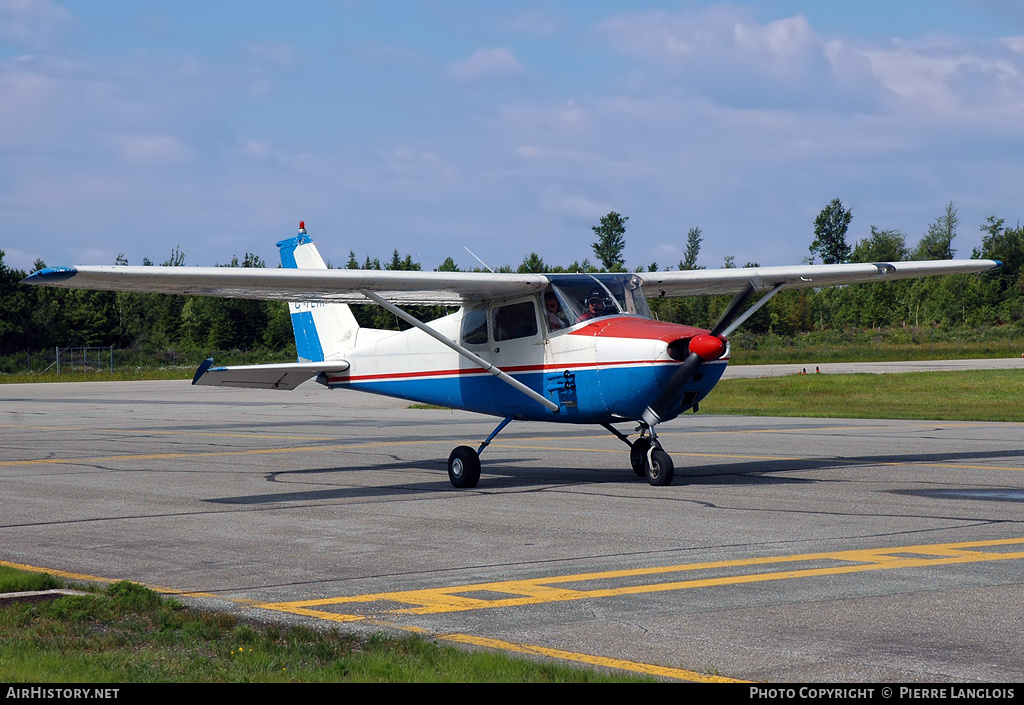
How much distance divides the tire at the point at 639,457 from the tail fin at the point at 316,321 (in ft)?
18.1

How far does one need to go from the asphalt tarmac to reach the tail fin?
6.12 ft

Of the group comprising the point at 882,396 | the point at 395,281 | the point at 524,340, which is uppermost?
the point at 395,281

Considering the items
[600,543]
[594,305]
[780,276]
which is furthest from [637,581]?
[780,276]

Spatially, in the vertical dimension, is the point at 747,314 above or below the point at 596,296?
below

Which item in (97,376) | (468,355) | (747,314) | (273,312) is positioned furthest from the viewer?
(273,312)

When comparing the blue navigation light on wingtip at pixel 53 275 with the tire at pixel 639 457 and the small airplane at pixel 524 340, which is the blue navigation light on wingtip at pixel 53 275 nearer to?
the small airplane at pixel 524 340

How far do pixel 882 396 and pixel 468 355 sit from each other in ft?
78.0

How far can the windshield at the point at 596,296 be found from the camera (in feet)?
48.6

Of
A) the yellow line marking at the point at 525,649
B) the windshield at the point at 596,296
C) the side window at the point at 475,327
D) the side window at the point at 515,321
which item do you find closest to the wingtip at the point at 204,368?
the side window at the point at 475,327

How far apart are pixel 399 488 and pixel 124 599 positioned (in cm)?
762

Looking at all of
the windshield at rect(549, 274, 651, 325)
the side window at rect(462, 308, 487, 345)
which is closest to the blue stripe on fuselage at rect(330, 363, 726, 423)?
the side window at rect(462, 308, 487, 345)

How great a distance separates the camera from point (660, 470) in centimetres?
1419

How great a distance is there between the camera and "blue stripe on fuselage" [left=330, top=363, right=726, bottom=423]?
1368 centimetres

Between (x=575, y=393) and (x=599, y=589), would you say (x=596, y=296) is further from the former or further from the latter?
(x=599, y=589)
